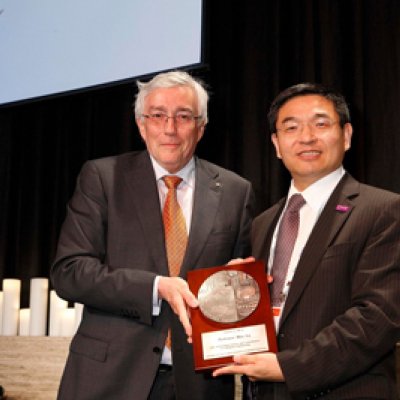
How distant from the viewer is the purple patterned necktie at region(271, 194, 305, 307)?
6.12ft

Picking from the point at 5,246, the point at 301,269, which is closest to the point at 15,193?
the point at 5,246

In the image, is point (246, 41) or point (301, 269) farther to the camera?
point (246, 41)

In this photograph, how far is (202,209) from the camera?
2184 mm

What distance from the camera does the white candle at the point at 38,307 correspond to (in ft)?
12.2

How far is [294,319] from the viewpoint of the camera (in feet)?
5.76

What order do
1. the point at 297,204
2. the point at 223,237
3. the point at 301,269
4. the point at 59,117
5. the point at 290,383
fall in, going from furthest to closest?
the point at 59,117 → the point at 223,237 → the point at 297,204 → the point at 301,269 → the point at 290,383

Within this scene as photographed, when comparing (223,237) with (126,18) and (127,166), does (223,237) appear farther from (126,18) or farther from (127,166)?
(126,18)

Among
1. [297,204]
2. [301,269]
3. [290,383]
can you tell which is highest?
[297,204]

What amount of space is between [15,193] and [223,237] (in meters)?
2.87

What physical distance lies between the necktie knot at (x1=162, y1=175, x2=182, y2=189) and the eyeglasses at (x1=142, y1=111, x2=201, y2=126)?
0.19 meters

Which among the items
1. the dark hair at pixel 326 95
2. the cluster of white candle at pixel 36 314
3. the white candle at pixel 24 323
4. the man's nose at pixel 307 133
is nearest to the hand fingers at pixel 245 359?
the man's nose at pixel 307 133

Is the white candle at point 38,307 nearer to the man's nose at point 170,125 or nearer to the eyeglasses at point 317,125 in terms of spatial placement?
the man's nose at point 170,125

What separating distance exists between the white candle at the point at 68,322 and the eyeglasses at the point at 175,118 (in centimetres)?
173

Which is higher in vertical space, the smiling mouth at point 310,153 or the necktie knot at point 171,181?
the smiling mouth at point 310,153
